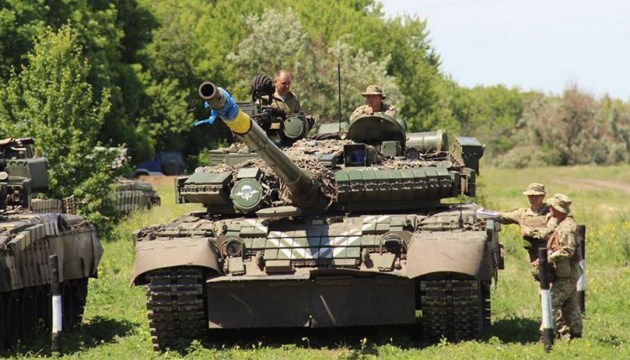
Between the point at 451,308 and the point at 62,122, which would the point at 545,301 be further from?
the point at 62,122

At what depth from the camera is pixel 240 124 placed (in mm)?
13859

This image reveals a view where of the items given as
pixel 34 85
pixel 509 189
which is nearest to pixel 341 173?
pixel 34 85

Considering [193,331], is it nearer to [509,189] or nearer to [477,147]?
[477,147]

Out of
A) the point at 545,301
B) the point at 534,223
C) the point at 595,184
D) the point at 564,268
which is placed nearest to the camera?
the point at 545,301

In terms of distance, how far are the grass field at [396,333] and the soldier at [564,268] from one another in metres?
0.33

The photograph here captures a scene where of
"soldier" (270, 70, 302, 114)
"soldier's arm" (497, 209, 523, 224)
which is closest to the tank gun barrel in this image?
"soldier's arm" (497, 209, 523, 224)

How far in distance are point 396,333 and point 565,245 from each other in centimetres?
276

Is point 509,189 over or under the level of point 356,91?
under

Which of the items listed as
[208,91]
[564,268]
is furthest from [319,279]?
[208,91]

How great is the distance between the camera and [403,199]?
55.5 feet

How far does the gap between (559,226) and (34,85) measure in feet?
57.8

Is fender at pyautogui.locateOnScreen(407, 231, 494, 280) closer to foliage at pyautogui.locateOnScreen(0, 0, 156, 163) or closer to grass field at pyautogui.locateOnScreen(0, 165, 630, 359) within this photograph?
grass field at pyautogui.locateOnScreen(0, 165, 630, 359)

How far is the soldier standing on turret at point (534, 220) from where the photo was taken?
15781 mm

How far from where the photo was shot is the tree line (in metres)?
30.6
